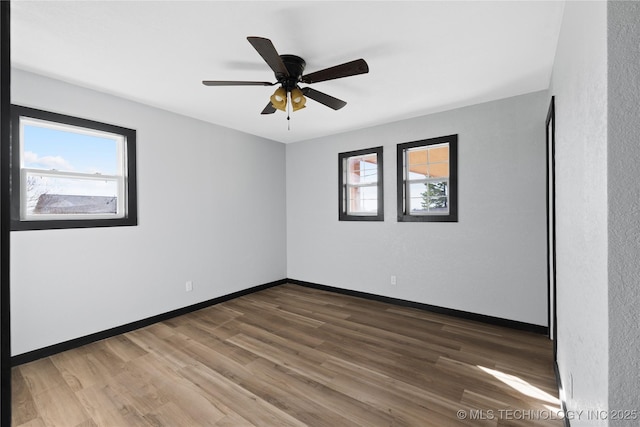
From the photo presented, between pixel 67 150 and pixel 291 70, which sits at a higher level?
pixel 291 70

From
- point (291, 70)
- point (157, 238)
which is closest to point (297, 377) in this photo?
point (157, 238)

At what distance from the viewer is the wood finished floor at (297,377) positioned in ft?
6.14

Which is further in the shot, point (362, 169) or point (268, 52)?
point (362, 169)

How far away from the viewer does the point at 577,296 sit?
134cm

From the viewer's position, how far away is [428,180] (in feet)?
12.4

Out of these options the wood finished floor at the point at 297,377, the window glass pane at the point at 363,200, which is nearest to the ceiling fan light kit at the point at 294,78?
the window glass pane at the point at 363,200

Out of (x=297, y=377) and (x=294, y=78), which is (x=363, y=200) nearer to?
(x=294, y=78)

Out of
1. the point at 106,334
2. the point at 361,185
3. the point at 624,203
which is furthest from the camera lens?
the point at 361,185

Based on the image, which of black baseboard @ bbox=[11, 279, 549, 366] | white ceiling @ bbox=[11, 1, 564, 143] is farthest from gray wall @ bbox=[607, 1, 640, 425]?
black baseboard @ bbox=[11, 279, 549, 366]

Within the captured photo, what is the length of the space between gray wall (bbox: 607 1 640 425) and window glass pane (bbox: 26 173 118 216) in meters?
3.93

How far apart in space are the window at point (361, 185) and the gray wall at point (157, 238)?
1.28 m

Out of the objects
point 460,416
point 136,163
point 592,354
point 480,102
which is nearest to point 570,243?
point 592,354

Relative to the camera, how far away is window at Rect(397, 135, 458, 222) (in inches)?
140

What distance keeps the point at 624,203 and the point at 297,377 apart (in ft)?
7.45
